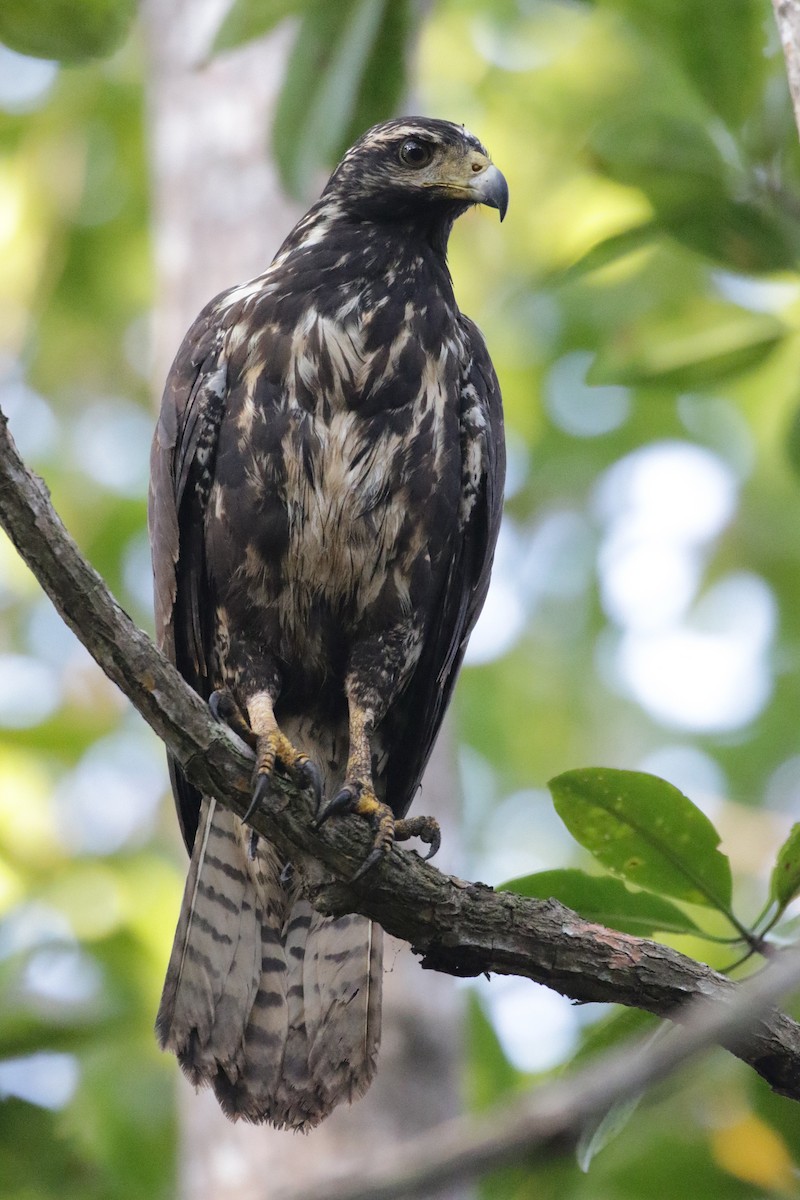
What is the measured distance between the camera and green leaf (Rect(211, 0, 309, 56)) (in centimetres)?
341

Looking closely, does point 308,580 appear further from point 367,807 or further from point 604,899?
point 604,899

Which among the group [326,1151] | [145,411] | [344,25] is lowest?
[326,1151]

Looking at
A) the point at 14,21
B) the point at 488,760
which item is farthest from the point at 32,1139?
the point at 488,760

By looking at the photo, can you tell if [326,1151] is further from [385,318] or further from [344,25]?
[344,25]

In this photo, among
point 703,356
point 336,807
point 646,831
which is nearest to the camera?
point 646,831

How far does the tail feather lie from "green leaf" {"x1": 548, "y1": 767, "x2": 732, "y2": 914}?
3.66ft

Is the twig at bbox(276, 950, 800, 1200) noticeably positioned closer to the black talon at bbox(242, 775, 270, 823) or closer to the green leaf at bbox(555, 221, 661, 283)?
the black talon at bbox(242, 775, 270, 823)

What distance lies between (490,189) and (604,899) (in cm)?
212

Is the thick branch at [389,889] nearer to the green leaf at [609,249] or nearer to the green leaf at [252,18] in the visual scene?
the green leaf at [252,18]

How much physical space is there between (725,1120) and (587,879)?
0.90 m

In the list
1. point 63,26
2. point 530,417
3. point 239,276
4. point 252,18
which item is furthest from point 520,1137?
point 530,417

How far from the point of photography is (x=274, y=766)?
9.73ft

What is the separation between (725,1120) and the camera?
3.36 meters

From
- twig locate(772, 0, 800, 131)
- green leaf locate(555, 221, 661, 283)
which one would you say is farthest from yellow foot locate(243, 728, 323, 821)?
twig locate(772, 0, 800, 131)
